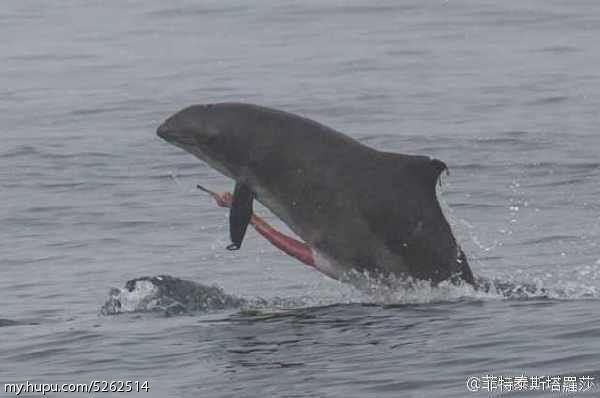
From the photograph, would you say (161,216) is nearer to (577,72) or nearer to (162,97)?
(162,97)

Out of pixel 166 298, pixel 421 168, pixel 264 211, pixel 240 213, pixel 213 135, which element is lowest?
pixel 264 211

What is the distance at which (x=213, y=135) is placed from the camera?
1688 centimetres

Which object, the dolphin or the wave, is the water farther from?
the dolphin

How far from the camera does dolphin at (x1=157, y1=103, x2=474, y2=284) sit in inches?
629

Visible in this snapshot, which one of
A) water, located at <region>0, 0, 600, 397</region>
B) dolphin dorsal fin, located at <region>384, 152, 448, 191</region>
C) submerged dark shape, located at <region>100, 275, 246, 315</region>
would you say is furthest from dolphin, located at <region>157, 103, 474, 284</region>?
submerged dark shape, located at <region>100, 275, 246, 315</region>

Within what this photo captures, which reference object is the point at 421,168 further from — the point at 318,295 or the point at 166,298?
the point at 166,298

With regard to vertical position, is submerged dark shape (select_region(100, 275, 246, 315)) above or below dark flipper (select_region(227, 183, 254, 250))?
below

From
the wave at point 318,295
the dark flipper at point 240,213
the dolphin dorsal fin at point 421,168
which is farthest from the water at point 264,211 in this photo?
the dolphin dorsal fin at point 421,168

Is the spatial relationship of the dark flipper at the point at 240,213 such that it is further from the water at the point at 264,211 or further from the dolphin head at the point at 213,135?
the water at the point at 264,211

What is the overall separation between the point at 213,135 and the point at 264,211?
6441 mm

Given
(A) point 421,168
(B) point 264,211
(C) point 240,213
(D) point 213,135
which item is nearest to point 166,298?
(C) point 240,213

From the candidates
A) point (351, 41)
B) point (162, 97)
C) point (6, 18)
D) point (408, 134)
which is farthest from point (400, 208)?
point (6, 18)

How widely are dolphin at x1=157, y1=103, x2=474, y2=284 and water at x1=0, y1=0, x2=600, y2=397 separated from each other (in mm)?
385

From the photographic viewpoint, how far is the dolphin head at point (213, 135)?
1672 cm
